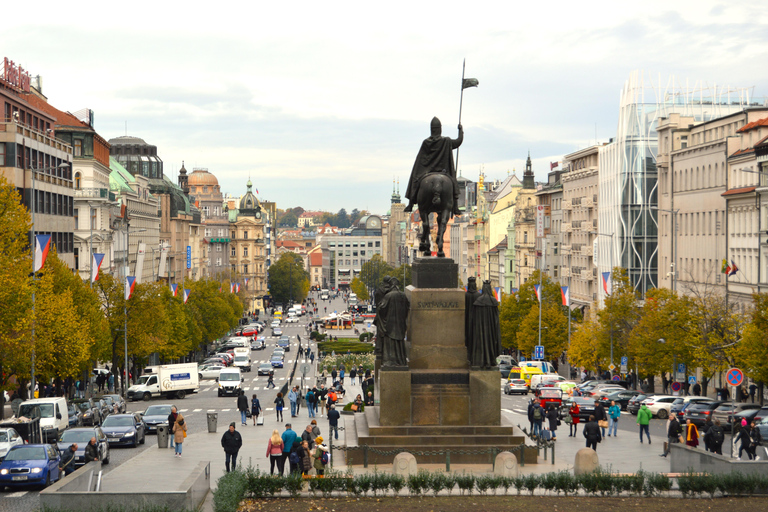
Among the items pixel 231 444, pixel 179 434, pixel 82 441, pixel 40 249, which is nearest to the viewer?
pixel 231 444

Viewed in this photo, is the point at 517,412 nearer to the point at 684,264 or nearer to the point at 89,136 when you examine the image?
the point at 684,264

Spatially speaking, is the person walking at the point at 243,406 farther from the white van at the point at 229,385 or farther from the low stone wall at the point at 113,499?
the low stone wall at the point at 113,499

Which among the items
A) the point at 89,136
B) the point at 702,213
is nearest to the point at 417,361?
the point at 702,213

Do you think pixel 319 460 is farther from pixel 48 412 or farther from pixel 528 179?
pixel 528 179

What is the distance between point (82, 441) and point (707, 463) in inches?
743

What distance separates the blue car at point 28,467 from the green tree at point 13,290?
11511mm

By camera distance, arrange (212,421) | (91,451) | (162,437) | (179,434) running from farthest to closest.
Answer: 1. (212,421)
2. (162,437)
3. (179,434)
4. (91,451)

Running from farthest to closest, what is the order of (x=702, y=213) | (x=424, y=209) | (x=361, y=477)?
(x=702, y=213) → (x=424, y=209) → (x=361, y=477)

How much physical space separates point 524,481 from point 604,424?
16934 millimetres

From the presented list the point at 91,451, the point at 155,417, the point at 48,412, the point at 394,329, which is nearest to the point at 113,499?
the point at 394,329

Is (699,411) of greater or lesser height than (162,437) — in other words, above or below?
below

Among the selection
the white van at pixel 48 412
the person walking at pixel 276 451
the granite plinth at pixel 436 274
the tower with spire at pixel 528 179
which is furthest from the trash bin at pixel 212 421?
the tower with spire at pixel 528 179

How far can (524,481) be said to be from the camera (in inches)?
976

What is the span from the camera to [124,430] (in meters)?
41.2
